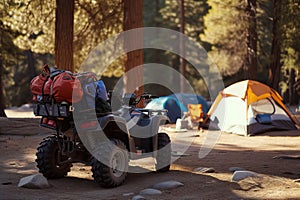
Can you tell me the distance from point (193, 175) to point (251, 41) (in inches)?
575

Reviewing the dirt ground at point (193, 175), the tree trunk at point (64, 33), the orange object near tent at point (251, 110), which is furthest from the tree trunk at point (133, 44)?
the orange object near tent at point (251, 110)

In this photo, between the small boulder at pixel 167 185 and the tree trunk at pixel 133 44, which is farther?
the tree trunk at pixel 133 44

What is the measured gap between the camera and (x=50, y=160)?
723 centimetres

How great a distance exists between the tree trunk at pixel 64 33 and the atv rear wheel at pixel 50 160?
253 inches

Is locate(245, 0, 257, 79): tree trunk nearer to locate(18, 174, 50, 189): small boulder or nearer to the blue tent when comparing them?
the blue tent

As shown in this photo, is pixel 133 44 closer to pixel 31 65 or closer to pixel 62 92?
pixel 62 92

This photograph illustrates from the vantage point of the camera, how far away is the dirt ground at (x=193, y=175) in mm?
6262

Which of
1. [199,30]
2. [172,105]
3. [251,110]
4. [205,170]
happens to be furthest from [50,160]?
[199,30]

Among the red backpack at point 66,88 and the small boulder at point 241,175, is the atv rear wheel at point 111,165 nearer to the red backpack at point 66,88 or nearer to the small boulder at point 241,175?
the red backpack at point 66,88

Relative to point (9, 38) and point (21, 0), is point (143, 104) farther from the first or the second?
point (9, 38)

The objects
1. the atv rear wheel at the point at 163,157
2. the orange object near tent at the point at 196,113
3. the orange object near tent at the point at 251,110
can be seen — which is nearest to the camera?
the atv rear wheel at the point at 163,157

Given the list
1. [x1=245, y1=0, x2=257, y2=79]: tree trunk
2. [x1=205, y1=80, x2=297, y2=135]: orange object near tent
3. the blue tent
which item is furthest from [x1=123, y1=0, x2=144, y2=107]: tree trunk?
[x1=245, y1=0, x2=257, y2=79]: tree trunk

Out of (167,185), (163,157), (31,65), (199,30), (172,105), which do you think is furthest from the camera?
(31,65)

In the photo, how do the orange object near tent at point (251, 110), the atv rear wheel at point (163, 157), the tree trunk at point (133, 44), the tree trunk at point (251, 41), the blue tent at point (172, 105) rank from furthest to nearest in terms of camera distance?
the tree trunk at point (251, 41)
the blue tent at point (172, 105)
the orange object near tent at point (251, 110)
the tree trunk at point (133, 44)
the atv rear wheel at point (163, 157)
